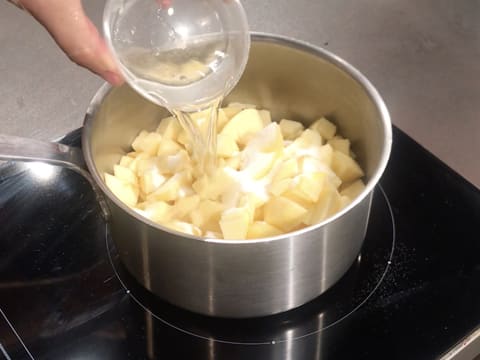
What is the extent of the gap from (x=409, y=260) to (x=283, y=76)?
14.4 inches

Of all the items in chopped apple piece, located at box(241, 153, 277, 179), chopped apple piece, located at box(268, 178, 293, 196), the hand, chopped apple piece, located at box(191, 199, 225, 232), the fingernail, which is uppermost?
the hand

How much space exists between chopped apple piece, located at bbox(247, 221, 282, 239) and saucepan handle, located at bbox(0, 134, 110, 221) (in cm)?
19

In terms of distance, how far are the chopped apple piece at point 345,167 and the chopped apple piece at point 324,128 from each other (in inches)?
2.4

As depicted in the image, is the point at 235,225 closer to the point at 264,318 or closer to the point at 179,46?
the point at 264,318

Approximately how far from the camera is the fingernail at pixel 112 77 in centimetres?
79

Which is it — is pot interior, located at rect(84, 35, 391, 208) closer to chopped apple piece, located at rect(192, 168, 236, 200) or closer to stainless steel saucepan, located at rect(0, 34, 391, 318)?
stainless steel saucepan, located at rect(0, 34, 391, 318)

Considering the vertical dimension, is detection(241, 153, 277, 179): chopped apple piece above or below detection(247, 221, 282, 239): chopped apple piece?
above

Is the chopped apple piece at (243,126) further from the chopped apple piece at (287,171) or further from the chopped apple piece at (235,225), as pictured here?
the chopped apple piece at (235,225)

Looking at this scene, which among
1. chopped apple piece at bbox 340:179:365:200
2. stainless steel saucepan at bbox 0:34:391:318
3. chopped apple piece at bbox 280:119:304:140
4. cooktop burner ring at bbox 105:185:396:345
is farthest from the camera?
chopped apple piece at bbox 280:119:304:140

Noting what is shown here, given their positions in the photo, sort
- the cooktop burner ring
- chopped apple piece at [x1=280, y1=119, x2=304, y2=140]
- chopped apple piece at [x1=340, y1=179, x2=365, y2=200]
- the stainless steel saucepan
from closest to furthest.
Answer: the stainless steel saucepan < the cooktop burner ring < chopped apple piece at [x1=340, y1=179, x2=365, y2=200] < chopped apple piece at [x1=280, y1=119, x2=304, y2=140]

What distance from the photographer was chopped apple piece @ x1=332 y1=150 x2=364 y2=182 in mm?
A: 929

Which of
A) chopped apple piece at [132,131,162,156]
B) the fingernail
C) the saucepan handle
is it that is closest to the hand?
the fingernail

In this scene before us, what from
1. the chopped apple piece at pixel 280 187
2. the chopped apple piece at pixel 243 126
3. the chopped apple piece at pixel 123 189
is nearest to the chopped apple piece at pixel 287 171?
the chopped apple piece at pixel 280 187

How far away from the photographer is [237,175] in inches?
35.9
